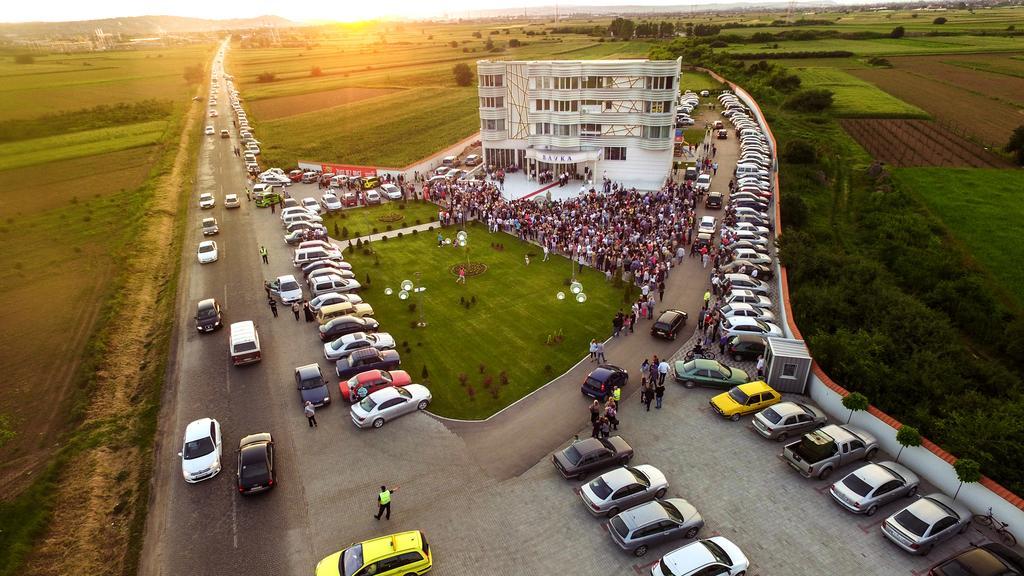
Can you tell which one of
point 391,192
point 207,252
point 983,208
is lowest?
point 207,252

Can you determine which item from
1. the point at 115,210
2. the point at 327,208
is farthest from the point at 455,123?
the point at 115,210

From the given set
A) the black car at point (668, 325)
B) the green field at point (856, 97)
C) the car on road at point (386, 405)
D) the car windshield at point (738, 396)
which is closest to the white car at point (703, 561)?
the car windshield at point (738, 396)

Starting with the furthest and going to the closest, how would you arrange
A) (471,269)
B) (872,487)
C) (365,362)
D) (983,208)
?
(983,208)
(471,269)
(365,362)
(872,487)

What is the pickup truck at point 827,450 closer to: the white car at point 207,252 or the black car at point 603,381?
the black car at point 603,381

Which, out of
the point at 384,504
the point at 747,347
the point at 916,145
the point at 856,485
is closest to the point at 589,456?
the point at 384,504

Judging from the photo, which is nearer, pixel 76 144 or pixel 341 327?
pixel 341 327

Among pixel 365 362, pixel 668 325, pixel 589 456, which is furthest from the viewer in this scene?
pixel 668 325

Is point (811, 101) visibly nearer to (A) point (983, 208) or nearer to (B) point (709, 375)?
(A) point (983, 208)

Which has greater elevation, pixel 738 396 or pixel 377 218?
pixel 377 218
